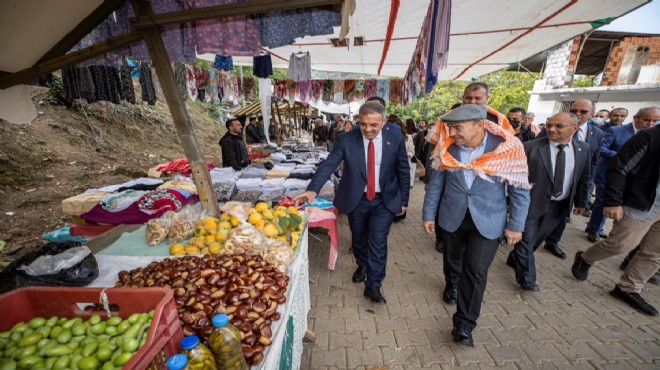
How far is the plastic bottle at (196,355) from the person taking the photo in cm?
104

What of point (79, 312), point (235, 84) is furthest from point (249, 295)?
point (235, 84)

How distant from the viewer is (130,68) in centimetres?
555

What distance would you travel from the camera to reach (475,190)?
7.34ft

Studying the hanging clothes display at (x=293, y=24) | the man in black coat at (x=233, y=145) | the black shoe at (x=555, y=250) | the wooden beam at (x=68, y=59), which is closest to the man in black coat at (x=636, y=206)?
the black shoe at (x=555, y=250)

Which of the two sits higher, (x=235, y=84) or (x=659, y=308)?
(x=235, y=84)

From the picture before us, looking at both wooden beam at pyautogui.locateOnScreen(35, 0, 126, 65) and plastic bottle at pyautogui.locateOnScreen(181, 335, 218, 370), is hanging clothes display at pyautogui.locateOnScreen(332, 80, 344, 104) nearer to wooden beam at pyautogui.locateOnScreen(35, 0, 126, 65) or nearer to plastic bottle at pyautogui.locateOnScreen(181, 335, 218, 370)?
wooden beam at pyautogui.locateOnScreen(35, 0, 126, 65)

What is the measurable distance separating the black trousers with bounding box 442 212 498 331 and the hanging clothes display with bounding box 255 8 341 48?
271 centimetres

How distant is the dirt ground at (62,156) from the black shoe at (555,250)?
8.71 m

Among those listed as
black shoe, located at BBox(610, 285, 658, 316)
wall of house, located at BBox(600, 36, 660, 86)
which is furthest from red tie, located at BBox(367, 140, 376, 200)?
wall of house, located at BBox(600, 36, 660, 86)

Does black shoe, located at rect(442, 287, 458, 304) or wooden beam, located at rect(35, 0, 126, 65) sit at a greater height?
wooden beam, located at rect(35, 0, 126, 65)

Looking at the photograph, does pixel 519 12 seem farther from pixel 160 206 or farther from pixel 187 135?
pixel 160 206

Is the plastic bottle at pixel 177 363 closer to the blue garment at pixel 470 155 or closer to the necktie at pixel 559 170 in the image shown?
the blue garment at pixel 470 155

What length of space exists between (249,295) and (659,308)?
178 inches

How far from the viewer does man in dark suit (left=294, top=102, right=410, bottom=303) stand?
282 cm
